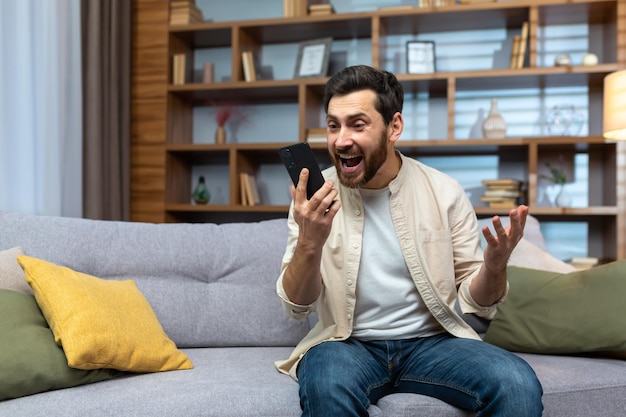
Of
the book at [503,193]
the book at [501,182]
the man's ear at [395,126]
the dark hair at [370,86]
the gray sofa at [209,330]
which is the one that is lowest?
the gray sofa at [209,330]

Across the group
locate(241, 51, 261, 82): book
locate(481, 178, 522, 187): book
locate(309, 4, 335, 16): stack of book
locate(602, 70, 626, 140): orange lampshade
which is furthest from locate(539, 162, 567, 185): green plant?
locate(241, 51, 261, 82): book

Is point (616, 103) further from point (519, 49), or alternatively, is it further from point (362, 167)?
point (362, 167)

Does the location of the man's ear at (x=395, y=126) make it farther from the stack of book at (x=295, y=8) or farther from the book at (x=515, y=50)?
the stack of book at (x=295, y=8)

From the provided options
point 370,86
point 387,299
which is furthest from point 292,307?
point 370,86

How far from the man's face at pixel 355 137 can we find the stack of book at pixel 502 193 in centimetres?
205

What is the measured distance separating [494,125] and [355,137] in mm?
2195

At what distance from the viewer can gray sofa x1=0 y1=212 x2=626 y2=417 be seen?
149 cm

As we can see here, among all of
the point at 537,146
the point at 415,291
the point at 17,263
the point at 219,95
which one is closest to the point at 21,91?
the point at 219,95

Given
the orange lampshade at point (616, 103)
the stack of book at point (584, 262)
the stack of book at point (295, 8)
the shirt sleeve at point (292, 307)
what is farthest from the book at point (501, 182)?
the shirt sleeve at point (292, 307)

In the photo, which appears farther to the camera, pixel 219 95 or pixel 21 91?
pixel 219 95

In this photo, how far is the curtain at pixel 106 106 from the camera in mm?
3535

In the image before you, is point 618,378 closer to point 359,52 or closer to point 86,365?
point 86,365

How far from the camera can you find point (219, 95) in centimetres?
407

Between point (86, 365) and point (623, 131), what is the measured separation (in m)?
2.39
